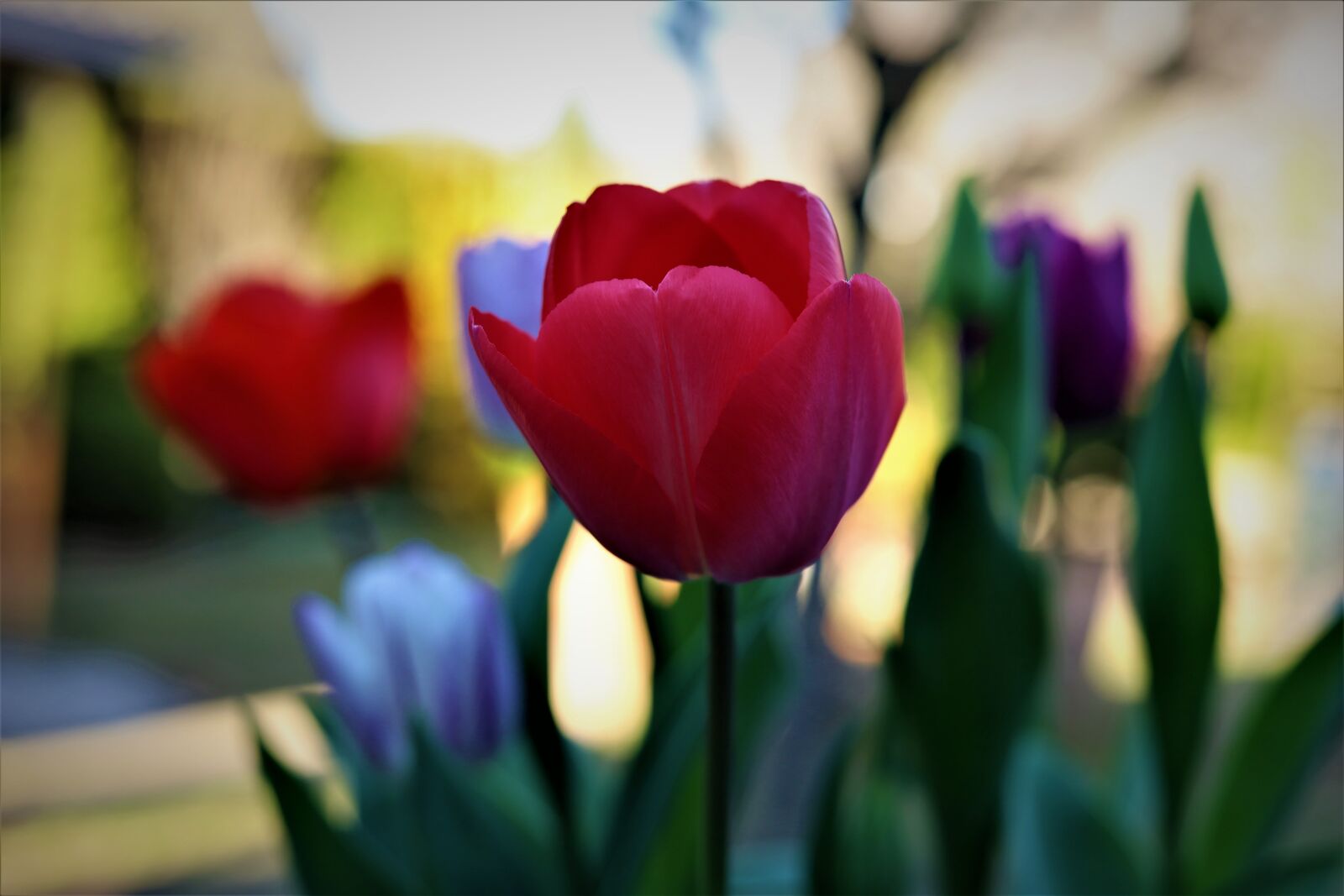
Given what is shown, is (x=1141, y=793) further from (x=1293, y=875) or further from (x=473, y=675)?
(x=473, y=675)

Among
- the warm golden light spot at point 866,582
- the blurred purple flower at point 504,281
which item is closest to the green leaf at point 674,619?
the blurred purple flower at point 504,281

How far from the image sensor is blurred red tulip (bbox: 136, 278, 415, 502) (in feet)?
1.62

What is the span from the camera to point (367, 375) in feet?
1.65

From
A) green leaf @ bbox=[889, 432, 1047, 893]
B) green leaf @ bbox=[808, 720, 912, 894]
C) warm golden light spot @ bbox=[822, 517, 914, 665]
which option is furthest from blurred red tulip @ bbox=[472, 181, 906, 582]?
warm golden light spot @ bbox=[822, 517, 914, 665]

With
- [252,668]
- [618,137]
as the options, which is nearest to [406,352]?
[618,137]

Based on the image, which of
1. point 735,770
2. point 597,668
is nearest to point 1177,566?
point 735,770

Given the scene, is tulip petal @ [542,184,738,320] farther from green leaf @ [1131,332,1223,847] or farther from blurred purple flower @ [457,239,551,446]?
green leaf @ [1131,332,1223,847]

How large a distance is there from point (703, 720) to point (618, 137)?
56cm

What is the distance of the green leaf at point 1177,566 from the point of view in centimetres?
41

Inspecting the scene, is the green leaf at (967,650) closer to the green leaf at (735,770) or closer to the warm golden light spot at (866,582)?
the green leaf at (735,770)

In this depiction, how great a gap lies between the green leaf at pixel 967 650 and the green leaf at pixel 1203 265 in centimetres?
8

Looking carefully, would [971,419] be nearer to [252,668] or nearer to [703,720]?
[703,720]

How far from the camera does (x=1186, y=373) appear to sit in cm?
41

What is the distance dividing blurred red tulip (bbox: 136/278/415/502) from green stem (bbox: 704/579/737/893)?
0.95 ft
